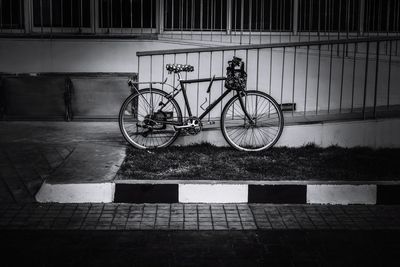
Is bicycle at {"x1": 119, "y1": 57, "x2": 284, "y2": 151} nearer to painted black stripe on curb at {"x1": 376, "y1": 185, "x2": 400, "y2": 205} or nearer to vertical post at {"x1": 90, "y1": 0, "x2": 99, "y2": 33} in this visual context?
painted black stripe on curb at {"x1": 376, "y1": 185, "x2": 400, "y2": 205}

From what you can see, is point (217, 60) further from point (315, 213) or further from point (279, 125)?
point (315, 213)

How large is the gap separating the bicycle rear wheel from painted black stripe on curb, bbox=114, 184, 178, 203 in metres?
1.88

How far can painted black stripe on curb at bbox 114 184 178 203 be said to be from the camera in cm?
639

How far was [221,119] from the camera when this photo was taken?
809 cm

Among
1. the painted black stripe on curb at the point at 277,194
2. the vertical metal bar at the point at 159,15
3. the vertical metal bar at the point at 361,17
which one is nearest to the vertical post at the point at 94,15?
the vertical metal bar at the point at 159,15

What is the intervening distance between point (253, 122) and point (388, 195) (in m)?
2.25

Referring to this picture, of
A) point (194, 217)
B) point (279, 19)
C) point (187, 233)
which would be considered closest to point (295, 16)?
point (279, 19)

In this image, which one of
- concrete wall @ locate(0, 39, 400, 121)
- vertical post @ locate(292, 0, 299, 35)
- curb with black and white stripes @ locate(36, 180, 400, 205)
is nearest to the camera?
curb with black and white stripes @ locate(36, 180, 400, 205)

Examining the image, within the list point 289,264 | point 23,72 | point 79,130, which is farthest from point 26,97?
point 289,264

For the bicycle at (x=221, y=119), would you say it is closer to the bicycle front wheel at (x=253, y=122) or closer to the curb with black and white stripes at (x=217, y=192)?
the bicycle front wheel at (x=253, y=122)

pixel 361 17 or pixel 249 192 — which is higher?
pixel 361 17

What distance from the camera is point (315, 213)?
19.9 feet

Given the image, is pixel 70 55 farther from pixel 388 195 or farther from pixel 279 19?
pixel 388 195

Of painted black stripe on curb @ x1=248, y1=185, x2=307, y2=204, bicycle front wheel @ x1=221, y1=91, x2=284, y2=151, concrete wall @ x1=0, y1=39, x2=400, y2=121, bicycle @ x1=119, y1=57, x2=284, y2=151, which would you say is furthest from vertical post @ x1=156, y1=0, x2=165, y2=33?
painted black stripe on curb @ x1=248, y1=185, x2=307, y2=204
